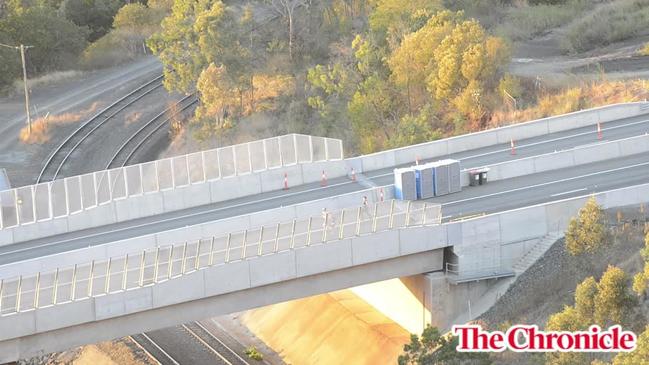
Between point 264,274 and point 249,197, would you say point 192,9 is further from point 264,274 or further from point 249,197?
point 264,274

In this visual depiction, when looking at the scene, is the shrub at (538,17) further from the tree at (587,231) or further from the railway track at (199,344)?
the tree at (587,231)

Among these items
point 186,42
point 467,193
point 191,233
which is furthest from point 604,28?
point 191,233

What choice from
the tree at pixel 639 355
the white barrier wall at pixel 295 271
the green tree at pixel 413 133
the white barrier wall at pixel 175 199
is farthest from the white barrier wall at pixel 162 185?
the tree at pixel 639 355

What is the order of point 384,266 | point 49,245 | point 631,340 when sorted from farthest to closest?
point 49,245 → point 384,266 → point 631,340

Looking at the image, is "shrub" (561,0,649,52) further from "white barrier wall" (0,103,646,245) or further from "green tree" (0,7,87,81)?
"green tree" (0,7,87,81)

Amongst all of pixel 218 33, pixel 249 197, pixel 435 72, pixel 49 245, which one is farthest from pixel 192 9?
pixel 49 245

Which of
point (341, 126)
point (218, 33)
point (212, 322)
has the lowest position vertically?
point (212, 322)

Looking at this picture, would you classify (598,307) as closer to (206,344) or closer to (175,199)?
(206,344)
